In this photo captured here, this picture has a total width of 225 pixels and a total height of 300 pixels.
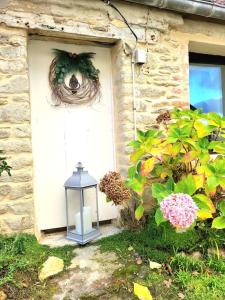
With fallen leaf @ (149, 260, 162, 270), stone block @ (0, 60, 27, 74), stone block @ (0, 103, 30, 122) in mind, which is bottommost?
fallen leaf @ (149, 260, 162, 270)

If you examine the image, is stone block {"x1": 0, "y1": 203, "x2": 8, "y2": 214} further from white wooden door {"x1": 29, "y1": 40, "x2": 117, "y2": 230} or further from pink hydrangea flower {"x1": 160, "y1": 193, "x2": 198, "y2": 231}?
pink hydrangea flower {"x1": 160, "y1": 193, "x2": 198, "y2": 231}

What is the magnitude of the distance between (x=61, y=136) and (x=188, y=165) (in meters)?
1.50

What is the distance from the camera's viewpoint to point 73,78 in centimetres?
343

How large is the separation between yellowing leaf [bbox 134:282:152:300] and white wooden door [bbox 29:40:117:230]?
1.42m

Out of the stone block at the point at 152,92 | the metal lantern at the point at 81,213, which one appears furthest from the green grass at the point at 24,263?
the stone block at the point at 152,92

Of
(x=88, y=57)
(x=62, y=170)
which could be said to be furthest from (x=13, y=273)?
(x=88, y=57)

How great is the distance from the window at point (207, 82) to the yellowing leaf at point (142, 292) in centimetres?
308

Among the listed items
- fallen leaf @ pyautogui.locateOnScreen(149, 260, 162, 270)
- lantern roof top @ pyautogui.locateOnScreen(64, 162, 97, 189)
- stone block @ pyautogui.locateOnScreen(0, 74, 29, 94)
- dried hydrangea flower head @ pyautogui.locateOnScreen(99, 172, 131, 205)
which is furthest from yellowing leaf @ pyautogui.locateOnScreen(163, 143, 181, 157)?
stone block @ pyautogui.locateOnScreen(0, 74, 29, 94)

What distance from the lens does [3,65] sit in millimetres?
2869

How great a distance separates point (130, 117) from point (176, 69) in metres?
0.96

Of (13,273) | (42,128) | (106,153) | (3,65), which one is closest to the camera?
(13,273)

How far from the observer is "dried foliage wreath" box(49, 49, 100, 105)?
3.34m

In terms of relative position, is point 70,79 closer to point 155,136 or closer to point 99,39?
point 99,39

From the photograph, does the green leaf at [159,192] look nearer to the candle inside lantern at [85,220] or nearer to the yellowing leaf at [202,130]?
the yellowing leaf at [202,130]
